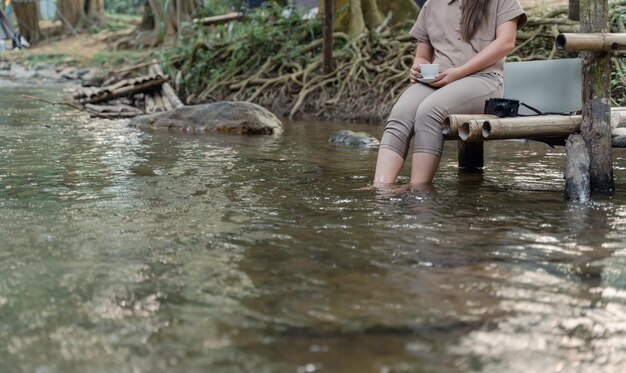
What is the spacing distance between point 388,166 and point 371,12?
27.1 ft

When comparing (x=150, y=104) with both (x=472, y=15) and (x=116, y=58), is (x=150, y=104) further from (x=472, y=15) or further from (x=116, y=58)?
(x=116, y=58)

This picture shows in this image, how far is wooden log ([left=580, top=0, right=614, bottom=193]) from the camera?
446 centimetres

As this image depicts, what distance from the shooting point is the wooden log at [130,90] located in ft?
38.6

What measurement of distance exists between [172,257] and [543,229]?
164cm

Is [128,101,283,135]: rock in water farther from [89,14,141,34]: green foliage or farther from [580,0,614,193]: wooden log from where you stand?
[89,14,141,34]: green foliage

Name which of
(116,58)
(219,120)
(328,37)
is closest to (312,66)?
(328,37)

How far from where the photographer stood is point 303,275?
2.77 meters

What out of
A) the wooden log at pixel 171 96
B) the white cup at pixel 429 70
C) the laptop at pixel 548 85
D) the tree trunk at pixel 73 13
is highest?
the tree trunk at pixel 73 13

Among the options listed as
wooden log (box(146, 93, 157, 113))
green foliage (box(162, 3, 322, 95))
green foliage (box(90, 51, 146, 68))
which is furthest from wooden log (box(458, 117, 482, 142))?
green foliage (box(90, 51, 146, 68))

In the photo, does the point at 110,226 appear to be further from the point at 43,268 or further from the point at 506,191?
the point at 506,191

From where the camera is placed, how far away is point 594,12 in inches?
176

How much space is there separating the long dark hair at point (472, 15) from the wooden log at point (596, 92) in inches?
21.5

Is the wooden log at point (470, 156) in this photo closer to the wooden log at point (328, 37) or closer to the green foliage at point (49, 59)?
the wooden log at point (328, 37)

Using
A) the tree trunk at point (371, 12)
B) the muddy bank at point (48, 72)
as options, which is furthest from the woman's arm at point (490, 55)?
the muddy bank at point (48, 72)
